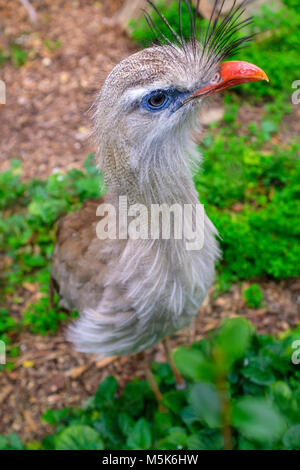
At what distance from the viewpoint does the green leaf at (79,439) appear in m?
1.88

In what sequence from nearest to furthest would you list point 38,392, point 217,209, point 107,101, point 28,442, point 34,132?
point 107,101
point 28,442
point 38,392
point 217,209
point 34,132

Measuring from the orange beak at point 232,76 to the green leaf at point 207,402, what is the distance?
2.94 feet

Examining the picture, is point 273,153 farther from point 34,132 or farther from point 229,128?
point 34,132

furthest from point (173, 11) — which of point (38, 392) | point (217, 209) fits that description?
point (38, 392)

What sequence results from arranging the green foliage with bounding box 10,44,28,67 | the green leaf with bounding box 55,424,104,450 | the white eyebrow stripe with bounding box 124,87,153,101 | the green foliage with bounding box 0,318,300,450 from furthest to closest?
the green foliage with bounding box 10,44,28,67
the green leaf with bounding box 55,424,104,450
the green foliage with bounding box 0,318,300,450
the white eyebrow stripe with bounding box 124,87,153,101

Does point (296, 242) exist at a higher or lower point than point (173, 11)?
lower

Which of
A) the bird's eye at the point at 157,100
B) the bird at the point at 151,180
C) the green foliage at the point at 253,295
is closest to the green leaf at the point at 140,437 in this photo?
the bird at the point at 151,180

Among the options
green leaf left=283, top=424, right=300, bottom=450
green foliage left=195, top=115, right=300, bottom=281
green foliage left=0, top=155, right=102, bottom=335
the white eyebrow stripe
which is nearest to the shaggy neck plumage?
the white eyebrow stripe

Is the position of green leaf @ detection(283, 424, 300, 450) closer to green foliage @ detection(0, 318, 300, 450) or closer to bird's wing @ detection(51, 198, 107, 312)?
green foliage @ detection(0, 318, 300, 450)

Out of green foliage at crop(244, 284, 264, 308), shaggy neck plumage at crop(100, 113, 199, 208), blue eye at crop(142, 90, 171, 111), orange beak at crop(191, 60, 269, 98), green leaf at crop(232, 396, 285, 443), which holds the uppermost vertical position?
orange beak at crop(191, 60, 269, 98)

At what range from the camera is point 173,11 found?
10.5 ft

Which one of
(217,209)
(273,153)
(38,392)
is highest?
(273,153)

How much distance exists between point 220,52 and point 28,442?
212 centimetres

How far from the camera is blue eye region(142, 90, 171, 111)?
1240 mm
